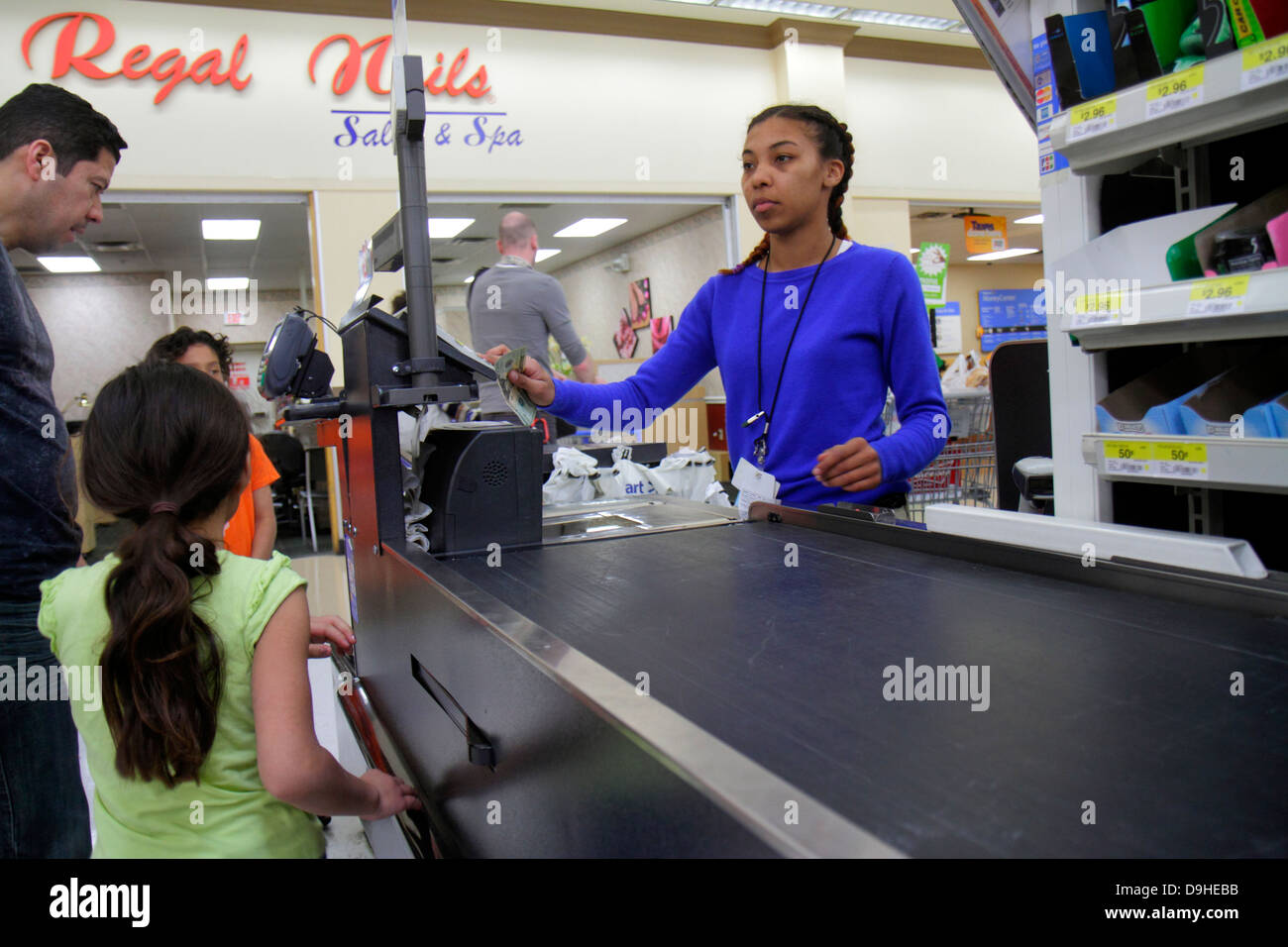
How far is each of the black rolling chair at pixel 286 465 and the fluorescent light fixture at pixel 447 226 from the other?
225cm

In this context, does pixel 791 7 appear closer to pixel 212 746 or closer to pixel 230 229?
pixel 230 229

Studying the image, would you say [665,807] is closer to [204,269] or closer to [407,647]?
[407,647]

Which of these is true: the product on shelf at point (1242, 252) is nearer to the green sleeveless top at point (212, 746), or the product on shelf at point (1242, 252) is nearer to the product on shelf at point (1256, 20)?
the product on shelf at point (1256, 20)

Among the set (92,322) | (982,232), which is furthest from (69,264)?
(982,232)

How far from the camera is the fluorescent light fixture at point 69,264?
9805 mm

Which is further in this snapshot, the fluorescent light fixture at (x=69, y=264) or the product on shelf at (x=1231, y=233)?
the fluorescent light fixture at (x=69, y=264)

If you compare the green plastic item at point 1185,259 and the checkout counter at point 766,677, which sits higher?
the green plastic item at point 1185,259

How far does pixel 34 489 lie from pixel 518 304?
2.87m

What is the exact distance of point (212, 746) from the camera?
1093 mm

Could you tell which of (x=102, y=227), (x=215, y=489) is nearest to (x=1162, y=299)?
(x=215, y=489)

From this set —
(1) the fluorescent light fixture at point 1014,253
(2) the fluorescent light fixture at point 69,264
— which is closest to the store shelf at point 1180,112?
(2) the fluorescent light fixture at point 69,264

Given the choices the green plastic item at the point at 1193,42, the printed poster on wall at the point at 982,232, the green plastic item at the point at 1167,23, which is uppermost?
the printed poster on wall at the point at 982,232

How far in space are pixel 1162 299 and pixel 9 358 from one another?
1703 millimetres

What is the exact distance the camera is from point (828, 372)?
1.73 metres
